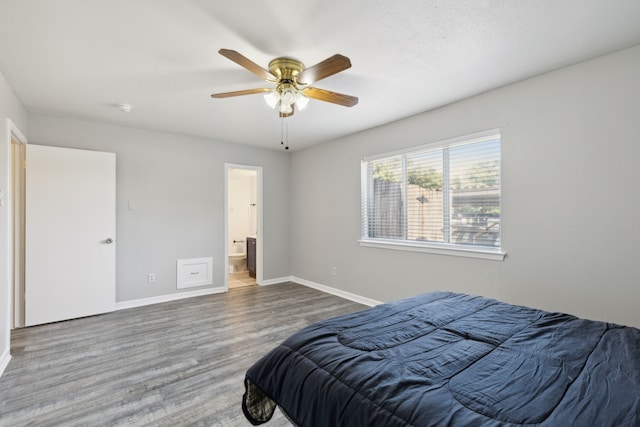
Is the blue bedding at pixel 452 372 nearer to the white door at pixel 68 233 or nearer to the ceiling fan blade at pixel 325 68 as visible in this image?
the ceiling fan blade at pixel 325 68

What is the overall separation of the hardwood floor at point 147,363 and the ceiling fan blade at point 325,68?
2244mm

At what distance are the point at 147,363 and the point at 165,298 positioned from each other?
6.65 feet

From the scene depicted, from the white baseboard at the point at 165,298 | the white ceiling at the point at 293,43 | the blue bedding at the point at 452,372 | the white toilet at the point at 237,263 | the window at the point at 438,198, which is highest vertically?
the white ceiling at the point at 293,43

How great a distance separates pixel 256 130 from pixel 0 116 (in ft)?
8.36

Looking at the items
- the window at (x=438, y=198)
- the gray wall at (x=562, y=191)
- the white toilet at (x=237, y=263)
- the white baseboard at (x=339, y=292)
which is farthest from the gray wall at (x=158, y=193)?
the gray wall at (x=562, y=191)

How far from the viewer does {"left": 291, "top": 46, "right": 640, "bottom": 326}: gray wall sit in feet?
7.24

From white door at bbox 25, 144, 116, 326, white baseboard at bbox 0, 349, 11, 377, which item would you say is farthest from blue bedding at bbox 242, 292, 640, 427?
white door at bbox 25, 144, 116, 326

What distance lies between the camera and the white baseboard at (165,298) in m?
4.11

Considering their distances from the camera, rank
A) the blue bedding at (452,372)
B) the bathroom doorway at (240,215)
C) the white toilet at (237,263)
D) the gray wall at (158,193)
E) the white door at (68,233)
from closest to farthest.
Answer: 1. the blue bedding at (452,372)
2. the white door at (68,233)
3. the gray wall at (158,193)
4. the white toilet at (237,263)
5. the bathroom doorway at (240,215)

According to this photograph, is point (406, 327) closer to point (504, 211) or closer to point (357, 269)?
point (504, 211)

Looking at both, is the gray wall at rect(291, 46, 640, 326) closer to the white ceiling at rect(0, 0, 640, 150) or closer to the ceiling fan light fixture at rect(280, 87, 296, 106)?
the white ceiling at rect(0, 0, 640, 150)

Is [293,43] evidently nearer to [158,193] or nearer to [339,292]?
[158,193]

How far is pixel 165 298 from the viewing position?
175 inches

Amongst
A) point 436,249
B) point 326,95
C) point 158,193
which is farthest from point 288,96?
point 158,193
